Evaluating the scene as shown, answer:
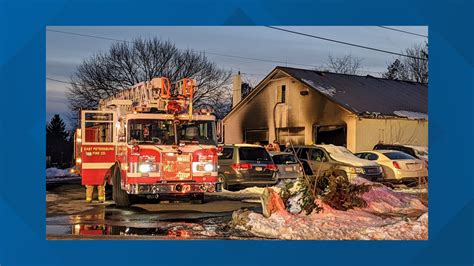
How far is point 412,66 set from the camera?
49.4 ft

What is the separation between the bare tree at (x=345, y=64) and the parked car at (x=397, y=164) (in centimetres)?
172

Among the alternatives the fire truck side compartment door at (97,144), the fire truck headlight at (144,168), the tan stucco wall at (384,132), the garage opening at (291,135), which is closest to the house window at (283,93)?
the garage opening at (291,135)

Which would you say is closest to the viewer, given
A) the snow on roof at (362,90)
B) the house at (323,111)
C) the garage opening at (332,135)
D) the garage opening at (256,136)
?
the snow on roof at (362,90)

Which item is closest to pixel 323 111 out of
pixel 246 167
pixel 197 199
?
pixel 246 167

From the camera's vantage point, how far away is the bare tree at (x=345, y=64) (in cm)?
1507

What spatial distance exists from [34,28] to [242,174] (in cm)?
578

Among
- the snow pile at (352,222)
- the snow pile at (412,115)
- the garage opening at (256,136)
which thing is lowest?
the snow pile at (352,222)

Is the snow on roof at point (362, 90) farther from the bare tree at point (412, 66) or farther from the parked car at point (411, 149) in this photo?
the parked car at point (411, 149)

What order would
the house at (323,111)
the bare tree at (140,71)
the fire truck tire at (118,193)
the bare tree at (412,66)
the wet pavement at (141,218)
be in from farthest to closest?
the fire truck tire at (118,193) < the house at (323,111) < the bare tree at (140,71) < the bare tree at (412,66) < the wet pavement at (141,218)

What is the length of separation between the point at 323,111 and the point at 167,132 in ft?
10.9

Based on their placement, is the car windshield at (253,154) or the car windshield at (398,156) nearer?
the car windshield at (398,156)

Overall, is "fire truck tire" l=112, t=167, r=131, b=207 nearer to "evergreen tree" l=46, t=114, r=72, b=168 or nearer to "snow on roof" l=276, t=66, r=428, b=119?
"evergreen tree" l=46, t=114, r=72, b=168

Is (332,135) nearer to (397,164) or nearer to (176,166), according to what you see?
(397,164)
